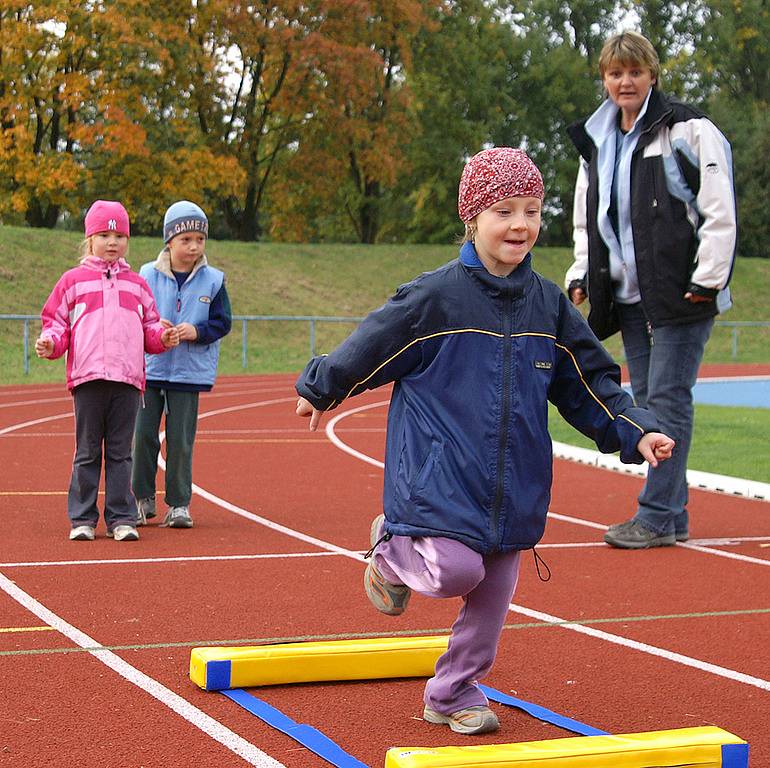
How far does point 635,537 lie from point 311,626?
2619 mm

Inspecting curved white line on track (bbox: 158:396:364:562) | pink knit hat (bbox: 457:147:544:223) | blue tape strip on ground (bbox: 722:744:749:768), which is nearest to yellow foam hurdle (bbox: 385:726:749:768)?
blue tape strip on ground (bbox: 722:744:749:768)

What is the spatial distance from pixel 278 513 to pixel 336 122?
32859 mm

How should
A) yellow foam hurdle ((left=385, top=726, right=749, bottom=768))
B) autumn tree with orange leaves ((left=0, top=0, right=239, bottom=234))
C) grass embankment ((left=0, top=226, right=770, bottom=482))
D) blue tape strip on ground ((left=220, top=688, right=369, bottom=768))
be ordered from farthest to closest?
autumn tree with orange leaves ((left=0, top=0, right=239, bottom=234)) < grass embankment ((left=0, top=226, right=770, bottom=482)) < blue tape strip on ground ((left=220, top=688, right=369, bottom=768)) < yellow foam hurdle ((left=385, top=726, right=749, bottom=768))

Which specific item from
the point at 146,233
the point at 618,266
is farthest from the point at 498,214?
the point at 146,233

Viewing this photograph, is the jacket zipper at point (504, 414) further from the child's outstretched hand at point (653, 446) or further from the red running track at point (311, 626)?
the red running track at point (311, 626)

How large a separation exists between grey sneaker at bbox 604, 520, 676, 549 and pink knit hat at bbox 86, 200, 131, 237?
3.22 m

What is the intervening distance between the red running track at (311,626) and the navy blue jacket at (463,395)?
67 centimetres

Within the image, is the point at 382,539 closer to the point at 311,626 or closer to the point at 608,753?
the point at 608,753

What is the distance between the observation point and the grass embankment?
27922 millimetres

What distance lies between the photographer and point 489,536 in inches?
158

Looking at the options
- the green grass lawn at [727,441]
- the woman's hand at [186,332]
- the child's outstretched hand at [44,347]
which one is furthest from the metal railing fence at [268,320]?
the child's outstretched hand at [44,347]

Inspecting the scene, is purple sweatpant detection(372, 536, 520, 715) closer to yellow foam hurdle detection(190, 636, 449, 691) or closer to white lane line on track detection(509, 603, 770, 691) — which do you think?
yellow foam hurdle detection(190, 636, 449, 691)

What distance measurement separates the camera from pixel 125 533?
7.57 metres

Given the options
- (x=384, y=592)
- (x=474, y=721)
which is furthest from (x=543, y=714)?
(x=384, y=592)
